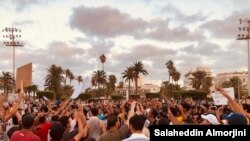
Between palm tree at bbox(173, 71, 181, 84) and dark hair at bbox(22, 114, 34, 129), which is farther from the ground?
palm tree at bbox(173, 71, 181, 84)

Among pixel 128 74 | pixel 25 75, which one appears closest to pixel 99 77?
pixel 128 74

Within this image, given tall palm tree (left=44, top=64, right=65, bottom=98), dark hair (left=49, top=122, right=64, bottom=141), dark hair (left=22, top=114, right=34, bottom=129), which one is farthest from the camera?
tall palm tree (left=44, top=64, right=65, bottom=98)

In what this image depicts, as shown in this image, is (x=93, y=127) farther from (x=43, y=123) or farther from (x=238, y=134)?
(x=238, y=134)

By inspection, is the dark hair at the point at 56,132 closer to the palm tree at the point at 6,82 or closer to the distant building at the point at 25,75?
the distant building at the point at 25,75

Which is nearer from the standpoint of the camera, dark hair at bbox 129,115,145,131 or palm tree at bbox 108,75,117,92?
dark hair at bbox 129,115,145,131

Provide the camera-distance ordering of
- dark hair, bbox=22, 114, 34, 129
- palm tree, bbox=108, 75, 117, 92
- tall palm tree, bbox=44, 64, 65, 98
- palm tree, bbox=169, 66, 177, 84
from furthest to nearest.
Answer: palm tree, bbox=108, 75, 117, 92, palm tree, bbox=169, 66, 177, 84, tall palm tree, bbox=44, 64, 65, 98, dark hair, bbox=22, 114, 34, 129

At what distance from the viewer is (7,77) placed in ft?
388

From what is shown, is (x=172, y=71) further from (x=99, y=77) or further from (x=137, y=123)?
(x=137, y=123)

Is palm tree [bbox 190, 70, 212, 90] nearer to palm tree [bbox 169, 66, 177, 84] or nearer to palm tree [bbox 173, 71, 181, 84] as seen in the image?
palm tree [bbox 173, 71, 181, 84]

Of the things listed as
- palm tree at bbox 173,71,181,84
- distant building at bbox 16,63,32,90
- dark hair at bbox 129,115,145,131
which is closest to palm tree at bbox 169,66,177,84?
palm tree at bbox 173,71,181,84

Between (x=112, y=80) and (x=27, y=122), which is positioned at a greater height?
(x=112, y=80)

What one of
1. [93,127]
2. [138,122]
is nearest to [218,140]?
[138,122]

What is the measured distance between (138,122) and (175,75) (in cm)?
12648

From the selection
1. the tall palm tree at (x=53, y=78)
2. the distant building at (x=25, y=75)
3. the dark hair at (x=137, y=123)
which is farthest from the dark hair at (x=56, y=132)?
the tall palm tree at (x=53, y=78)
